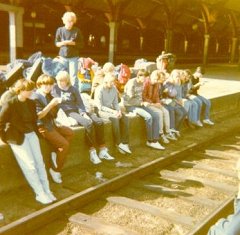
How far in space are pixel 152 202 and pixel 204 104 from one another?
5609mm

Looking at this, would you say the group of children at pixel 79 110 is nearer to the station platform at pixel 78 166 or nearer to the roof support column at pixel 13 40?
the station platform at pixel 78 166

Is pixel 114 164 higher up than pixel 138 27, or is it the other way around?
pixel 138 27

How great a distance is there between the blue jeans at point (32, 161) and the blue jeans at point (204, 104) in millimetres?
5798

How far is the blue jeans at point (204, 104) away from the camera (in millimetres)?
10312

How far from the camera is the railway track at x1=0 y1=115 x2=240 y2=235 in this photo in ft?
15.8

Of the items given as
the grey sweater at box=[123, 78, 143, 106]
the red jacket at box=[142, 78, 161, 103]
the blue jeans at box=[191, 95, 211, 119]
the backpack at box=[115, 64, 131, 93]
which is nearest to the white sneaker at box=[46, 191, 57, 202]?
the grey sweater at box=[123, 78, 143, 106]

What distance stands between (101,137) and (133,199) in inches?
59.1

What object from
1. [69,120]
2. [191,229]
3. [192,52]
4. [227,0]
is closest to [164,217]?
[191,229]

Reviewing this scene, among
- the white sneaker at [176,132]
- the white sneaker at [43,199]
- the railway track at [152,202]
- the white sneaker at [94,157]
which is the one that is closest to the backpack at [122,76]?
the white sneaker at [176,132]

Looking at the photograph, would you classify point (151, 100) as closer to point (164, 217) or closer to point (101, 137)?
point (101, 137)

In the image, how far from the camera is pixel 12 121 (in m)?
5.14

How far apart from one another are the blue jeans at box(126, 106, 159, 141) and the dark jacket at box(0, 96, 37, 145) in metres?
3.30

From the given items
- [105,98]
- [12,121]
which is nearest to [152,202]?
[12,121]

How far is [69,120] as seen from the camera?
22.4ft
